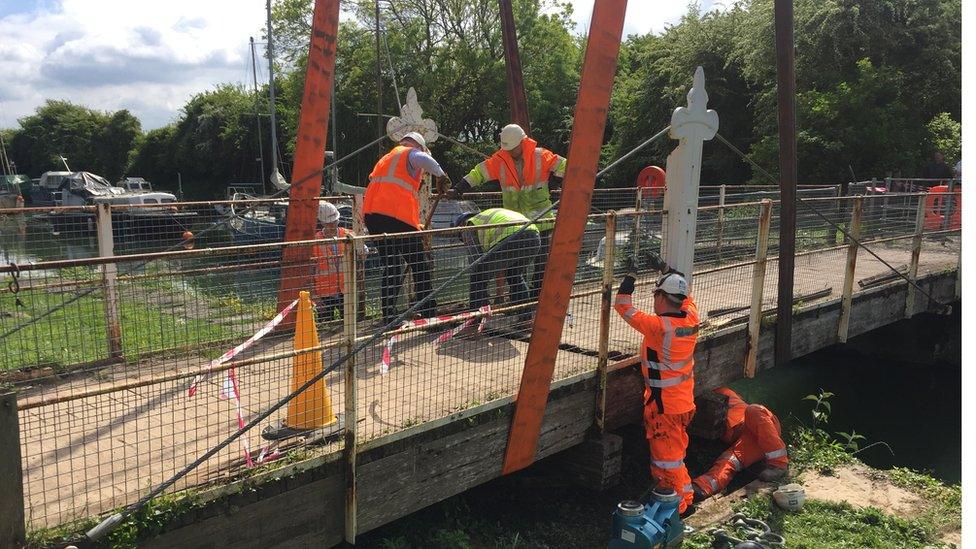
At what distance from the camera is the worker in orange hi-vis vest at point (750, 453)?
6.42 meters

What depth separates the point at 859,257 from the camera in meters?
11.9

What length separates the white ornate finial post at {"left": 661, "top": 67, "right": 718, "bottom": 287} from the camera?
20.2 feet

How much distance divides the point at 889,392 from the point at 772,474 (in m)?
6.54

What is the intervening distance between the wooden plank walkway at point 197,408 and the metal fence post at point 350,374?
0.20 meters

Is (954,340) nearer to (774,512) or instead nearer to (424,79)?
(774,512)

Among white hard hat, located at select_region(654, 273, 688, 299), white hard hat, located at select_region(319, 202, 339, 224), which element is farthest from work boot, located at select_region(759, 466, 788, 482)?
white hard hat, located at select_region(319, 202, 339, 224)

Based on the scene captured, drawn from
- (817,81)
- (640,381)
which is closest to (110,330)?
(640,381)

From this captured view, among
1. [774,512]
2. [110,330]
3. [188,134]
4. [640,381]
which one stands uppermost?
[188,134]

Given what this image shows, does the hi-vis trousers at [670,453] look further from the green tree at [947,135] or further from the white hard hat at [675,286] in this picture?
the green tree at [947,135]

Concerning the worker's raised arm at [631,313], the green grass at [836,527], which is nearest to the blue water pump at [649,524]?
the green grass at [836,527]

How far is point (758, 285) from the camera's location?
23.7 feet

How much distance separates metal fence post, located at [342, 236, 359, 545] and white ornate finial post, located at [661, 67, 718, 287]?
324 centimetres

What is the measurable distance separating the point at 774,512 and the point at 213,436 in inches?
173

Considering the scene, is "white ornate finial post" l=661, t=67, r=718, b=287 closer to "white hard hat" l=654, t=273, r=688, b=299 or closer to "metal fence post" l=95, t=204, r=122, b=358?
"white hard hat" l=654, t=273, r=688, b=299
